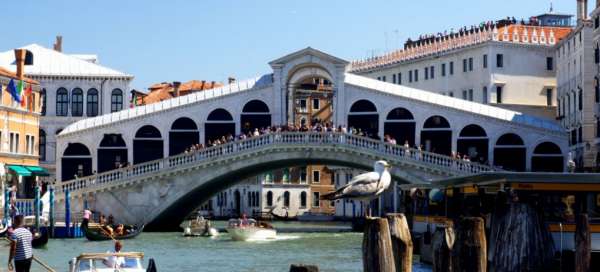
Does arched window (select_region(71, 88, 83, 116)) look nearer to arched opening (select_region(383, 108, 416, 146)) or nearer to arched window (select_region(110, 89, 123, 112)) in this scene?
arched window (select_region(110, 89, 123, 112))

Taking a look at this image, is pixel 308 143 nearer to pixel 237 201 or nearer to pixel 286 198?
pixel 286 198

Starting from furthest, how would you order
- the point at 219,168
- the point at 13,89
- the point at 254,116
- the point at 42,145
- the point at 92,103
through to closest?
the point at 92,103, the point at 42,145, the point at 254,116, the point at 13,89, the point at 219,168

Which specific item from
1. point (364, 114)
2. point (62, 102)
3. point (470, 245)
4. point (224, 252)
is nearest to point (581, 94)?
point (364, 114)

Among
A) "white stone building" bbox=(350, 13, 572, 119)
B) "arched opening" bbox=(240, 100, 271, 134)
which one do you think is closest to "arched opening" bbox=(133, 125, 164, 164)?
"arched opening" bbox=(240, 100, 271, 134)

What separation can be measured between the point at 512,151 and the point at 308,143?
20.6 feet

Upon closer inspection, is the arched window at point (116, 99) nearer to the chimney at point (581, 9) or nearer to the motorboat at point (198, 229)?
the motorboat at point (198, 229)

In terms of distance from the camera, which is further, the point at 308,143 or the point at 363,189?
the point at 308,143

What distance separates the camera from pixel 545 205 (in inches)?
835

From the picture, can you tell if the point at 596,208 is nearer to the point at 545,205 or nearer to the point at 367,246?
the point at 545,205

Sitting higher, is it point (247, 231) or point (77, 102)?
point (77, 102)

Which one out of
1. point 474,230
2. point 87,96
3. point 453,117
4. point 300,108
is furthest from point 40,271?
point 300,108

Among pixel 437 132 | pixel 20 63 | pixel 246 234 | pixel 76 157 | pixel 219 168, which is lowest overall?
pixel 246 234

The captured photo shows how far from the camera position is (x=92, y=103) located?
168 ft

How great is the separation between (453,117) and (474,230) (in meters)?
29.3
